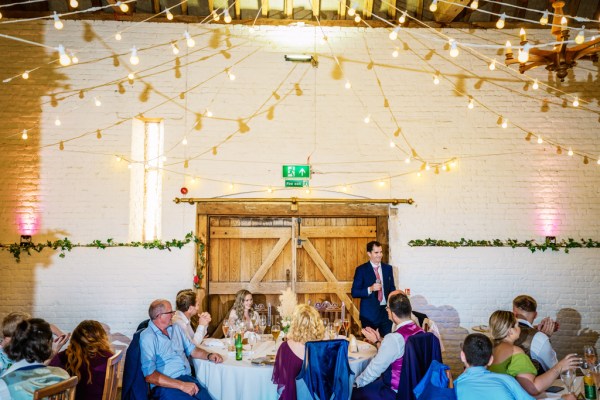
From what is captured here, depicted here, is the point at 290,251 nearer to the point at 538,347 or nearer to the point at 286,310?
the point at 286,310

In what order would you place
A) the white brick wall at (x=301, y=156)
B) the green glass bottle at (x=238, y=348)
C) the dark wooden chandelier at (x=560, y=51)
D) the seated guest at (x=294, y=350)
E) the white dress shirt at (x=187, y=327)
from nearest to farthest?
the seated guest at (x=294, y=350) < the green glass bottle at (x=238, y=348) < the dark wooden chandelier at (x=560, y=51) < the white dress shirt at (x=187, y=327) < the white brick wall at (x=301, y=156)

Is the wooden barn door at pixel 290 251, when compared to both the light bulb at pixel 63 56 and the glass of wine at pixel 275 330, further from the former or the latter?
the light bulb at pixel 63 56

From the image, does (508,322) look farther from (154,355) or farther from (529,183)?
(529,183)

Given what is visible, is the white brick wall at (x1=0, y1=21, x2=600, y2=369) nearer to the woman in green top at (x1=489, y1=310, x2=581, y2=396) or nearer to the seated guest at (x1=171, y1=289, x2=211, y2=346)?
the seated guest at (x1=171, y1=289, x2=211, y2=346)

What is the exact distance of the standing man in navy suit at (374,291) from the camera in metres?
6.04

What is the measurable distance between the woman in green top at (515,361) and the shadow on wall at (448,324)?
315 cm

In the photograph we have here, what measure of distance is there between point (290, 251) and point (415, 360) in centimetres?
354

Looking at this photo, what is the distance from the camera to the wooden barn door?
687 cm

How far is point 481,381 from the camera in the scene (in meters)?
2.81

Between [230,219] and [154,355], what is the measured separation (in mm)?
3095

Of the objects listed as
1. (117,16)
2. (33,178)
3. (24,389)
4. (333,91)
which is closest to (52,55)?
(117,16)

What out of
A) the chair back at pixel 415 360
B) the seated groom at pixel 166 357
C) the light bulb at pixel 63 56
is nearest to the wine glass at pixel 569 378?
the chair back at pixel 415 360

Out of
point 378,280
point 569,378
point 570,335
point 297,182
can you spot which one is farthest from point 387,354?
point 570,335

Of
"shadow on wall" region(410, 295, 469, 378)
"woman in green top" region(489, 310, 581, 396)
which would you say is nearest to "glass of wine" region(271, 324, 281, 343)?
"woman in green top" region(489, 310, 581, 396)
